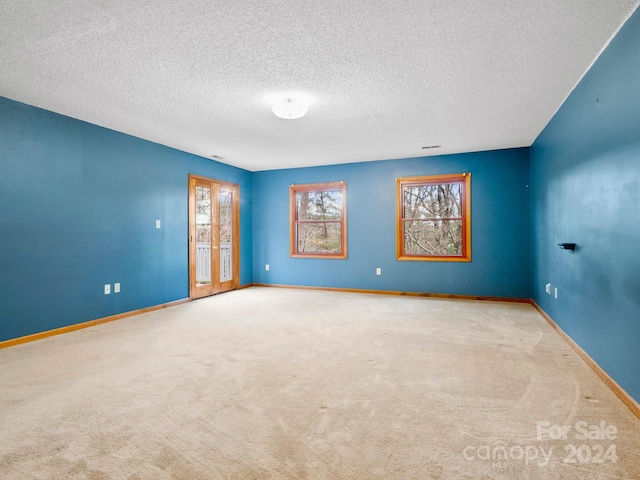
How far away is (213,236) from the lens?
6.00m

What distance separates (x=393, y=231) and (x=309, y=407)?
4.37 meters

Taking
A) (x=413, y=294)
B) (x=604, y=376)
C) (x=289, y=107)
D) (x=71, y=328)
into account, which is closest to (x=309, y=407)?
(x=604, y=376)

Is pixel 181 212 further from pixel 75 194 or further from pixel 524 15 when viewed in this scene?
pixel 524 15

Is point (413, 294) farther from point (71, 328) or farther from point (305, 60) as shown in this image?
point (71, 328)

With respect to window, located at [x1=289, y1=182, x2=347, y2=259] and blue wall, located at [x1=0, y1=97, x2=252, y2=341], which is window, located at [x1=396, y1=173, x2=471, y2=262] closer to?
window, located at [x1=289, y1=182, x2=347, y2=259]

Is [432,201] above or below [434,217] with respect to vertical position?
above

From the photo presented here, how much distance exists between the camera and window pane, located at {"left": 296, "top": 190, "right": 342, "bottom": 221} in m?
7.01

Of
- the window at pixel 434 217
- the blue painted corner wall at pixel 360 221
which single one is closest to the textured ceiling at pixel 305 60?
the blue painted corner wall at pixel 360 221

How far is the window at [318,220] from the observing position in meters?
6.48

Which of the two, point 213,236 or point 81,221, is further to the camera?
point 213,236

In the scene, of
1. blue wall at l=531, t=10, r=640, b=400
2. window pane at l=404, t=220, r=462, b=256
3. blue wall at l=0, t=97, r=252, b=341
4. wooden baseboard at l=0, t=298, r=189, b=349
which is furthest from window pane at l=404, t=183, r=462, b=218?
wooden baseboard at l=0, t=298, r=189, b=349

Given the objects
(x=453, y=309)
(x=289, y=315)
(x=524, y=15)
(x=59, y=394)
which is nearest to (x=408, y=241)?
(x=453, y=309)

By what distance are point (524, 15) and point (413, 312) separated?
350cm

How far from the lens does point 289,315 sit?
4523 millimetres
